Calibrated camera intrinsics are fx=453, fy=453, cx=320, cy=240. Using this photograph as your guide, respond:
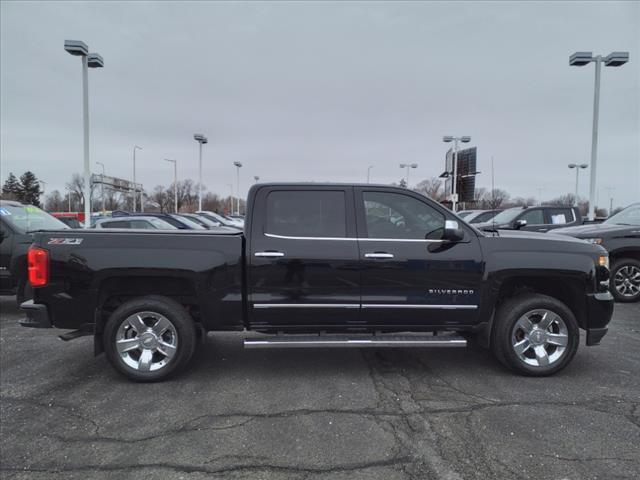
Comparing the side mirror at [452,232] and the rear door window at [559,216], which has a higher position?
the rear door window at [559,216]

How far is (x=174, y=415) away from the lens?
3.76 metres

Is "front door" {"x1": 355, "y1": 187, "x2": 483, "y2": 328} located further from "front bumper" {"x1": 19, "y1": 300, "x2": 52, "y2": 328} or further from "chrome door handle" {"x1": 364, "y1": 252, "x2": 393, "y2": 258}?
"front bumper" {"x1": 19, "y1": 300, "x2": 52, "y2": 328}

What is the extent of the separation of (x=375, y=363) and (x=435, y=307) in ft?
3.34

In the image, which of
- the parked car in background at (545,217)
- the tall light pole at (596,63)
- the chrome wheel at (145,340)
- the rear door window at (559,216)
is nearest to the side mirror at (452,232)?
the chrome wheel at (145,340)

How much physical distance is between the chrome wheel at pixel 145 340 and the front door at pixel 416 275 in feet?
6.39

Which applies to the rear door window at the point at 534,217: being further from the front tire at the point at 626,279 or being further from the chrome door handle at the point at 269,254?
the chrome door handle at the point at 269,254

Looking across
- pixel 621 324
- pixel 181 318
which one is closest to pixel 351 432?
pixel 181 318

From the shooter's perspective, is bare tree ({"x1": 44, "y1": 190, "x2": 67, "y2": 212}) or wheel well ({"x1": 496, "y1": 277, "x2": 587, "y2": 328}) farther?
bare tree ({"x1": 44, "y1": 190, "x2": 67, "y2": 212})

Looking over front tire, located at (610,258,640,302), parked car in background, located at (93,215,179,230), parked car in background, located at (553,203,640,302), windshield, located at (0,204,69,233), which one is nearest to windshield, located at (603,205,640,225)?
parked car in background, located at (553,203,640,302)

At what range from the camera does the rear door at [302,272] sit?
443cm

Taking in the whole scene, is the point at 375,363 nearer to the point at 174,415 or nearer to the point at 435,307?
the point at 435,307

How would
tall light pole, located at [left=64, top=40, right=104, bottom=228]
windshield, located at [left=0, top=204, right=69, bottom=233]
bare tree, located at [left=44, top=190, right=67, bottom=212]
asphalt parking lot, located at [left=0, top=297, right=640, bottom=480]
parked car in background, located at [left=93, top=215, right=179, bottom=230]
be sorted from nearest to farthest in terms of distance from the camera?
asphalt parking lot, located at [left=0, top=297, right=640, bottom=480], windshield, located at [left=0, top=204, right=69, bottom=233], parked car in background, located at [left=93, top=215, right=179, bottom=230], tall light pole, located at [left=64, top=40, right=104, bottom=228], bare tree, located at [left=44, top=190, right=67, bottom=212]

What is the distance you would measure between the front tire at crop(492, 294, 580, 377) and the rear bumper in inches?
8.3

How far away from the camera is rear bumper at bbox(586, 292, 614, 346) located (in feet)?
15.1
